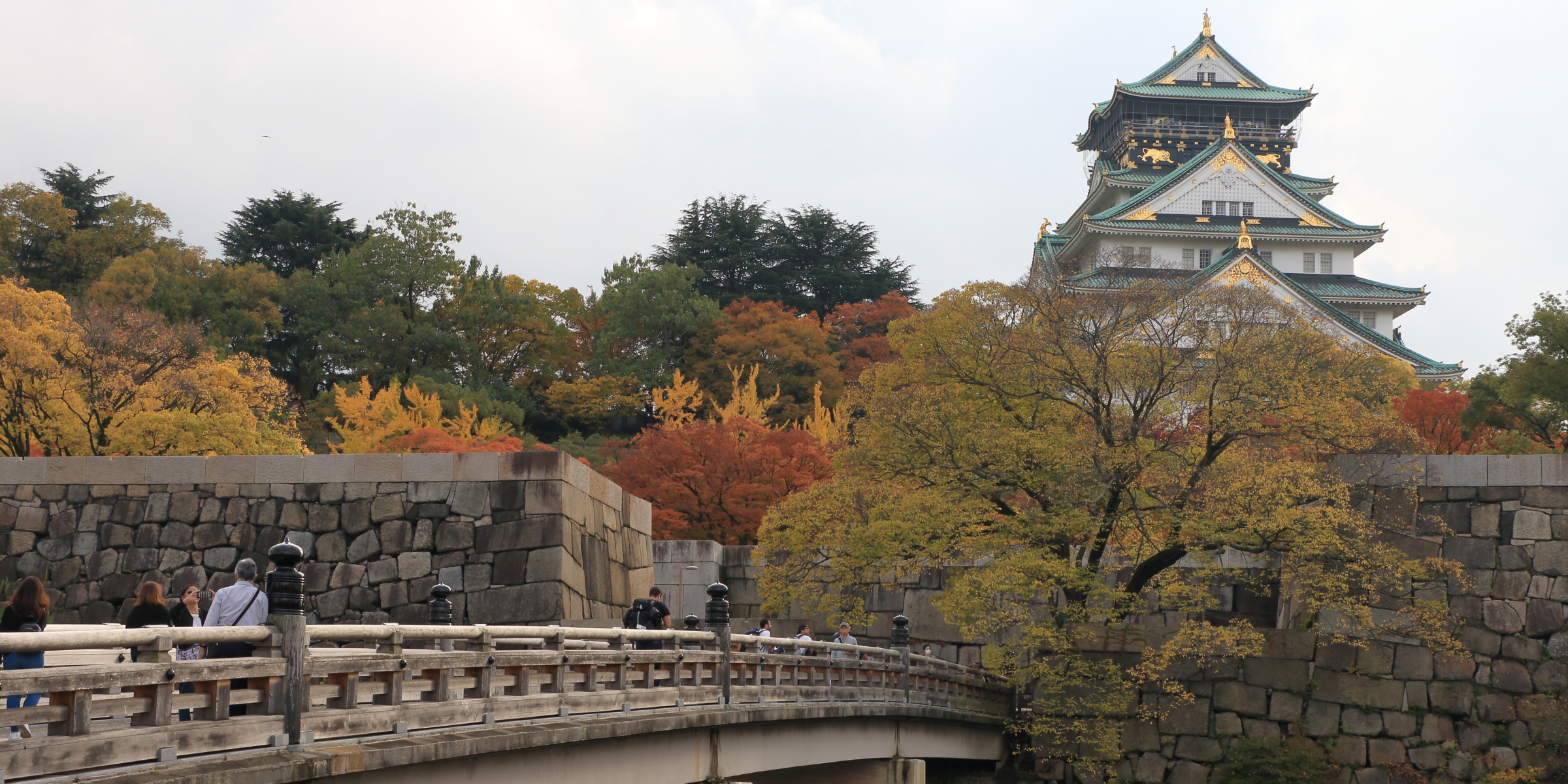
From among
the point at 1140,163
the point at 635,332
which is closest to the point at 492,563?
the point at 635,332

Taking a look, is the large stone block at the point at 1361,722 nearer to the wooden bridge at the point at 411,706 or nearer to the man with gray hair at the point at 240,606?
the wooden bridge at the point at 411,706

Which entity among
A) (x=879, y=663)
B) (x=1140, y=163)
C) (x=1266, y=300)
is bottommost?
(x=879, y=663)

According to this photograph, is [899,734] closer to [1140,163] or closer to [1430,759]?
[1430,759]

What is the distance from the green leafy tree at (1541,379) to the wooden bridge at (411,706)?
15669 millimetres

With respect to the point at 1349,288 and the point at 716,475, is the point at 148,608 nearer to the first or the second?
the point at 716,475

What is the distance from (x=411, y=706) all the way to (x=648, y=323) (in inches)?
1244

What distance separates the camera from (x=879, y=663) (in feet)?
54.0

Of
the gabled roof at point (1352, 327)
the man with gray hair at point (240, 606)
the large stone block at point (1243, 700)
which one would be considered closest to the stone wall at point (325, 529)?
the man with gray hair at point (240, 606)

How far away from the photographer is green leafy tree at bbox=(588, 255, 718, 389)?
125 feet

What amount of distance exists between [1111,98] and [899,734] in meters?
42.8

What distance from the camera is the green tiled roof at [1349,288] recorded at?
150 feet

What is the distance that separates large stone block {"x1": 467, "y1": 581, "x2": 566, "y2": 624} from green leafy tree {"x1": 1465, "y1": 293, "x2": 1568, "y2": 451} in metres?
17.5

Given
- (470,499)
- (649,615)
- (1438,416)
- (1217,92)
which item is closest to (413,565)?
(470,499)

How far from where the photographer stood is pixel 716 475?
84.4 feet
